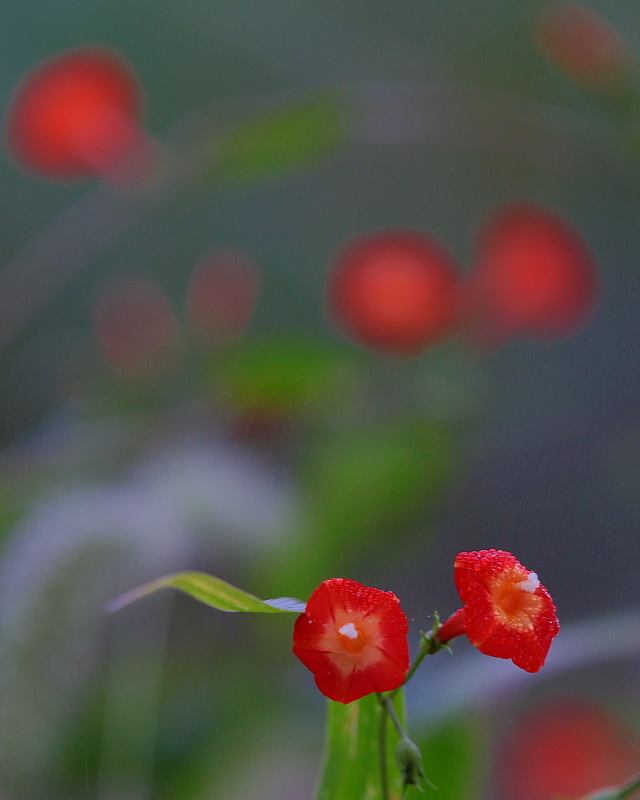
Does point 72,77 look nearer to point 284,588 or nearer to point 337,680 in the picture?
point 284,588

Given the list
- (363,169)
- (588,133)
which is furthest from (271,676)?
(363,169)

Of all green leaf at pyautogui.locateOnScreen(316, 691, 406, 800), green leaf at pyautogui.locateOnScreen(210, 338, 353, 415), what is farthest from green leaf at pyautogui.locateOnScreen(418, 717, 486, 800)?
green leaf at pyautogui.locateOnScreen(210, 338, 353, 415)

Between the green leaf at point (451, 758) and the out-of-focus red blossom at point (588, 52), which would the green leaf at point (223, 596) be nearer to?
the green leaf at point (451, 758)

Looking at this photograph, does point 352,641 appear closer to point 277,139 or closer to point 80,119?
point 277,139

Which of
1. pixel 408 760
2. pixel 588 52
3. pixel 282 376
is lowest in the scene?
pixel 408 760

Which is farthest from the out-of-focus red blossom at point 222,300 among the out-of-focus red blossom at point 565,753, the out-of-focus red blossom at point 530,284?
the out-of-focus red blossom at point 565,753

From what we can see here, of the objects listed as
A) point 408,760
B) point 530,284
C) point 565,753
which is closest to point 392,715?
point 408,760

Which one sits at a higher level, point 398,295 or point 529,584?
point 398,295
